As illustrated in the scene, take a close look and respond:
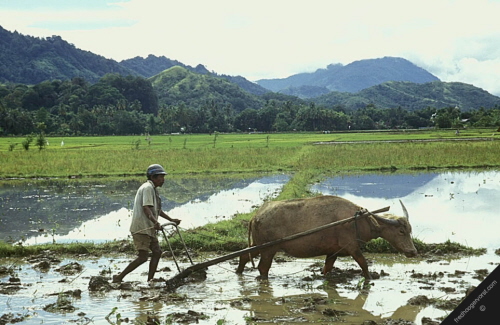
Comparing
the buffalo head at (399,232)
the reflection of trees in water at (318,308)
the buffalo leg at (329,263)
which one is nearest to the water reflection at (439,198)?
A: the buffalo head at (399,232)

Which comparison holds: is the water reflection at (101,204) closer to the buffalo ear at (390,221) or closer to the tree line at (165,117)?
the buffalo ear at (390,221)

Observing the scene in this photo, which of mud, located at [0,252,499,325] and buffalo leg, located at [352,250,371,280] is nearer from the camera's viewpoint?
mud, located at [0,252,499,325]

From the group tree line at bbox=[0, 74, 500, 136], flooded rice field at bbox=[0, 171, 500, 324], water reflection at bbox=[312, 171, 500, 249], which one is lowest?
flooded rice field at bbox=[0, 171, 500, 324]

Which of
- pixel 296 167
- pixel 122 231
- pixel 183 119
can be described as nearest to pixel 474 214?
pixel 122 231

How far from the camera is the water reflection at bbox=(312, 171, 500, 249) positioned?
10805mm

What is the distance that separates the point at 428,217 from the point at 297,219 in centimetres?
612

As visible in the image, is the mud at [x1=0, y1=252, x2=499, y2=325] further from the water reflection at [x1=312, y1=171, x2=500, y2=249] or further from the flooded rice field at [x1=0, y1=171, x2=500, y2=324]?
the water reflection at [x1=312, y1=171, x2=500, y2=249]

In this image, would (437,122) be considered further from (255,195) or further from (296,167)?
(255,195)

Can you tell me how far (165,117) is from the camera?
9138cm

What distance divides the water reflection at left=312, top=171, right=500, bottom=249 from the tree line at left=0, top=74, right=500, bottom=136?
53040mm

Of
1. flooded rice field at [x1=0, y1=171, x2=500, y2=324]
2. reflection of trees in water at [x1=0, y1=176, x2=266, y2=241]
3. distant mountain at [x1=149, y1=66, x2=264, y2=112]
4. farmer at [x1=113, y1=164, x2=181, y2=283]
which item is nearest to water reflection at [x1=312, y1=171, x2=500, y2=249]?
flooded rice field at [x1=0, y1=171, x2=500, y2=324]

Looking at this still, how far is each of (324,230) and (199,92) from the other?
162 metres

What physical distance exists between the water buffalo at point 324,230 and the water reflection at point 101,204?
4.66 m

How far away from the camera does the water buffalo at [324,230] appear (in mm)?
7500
